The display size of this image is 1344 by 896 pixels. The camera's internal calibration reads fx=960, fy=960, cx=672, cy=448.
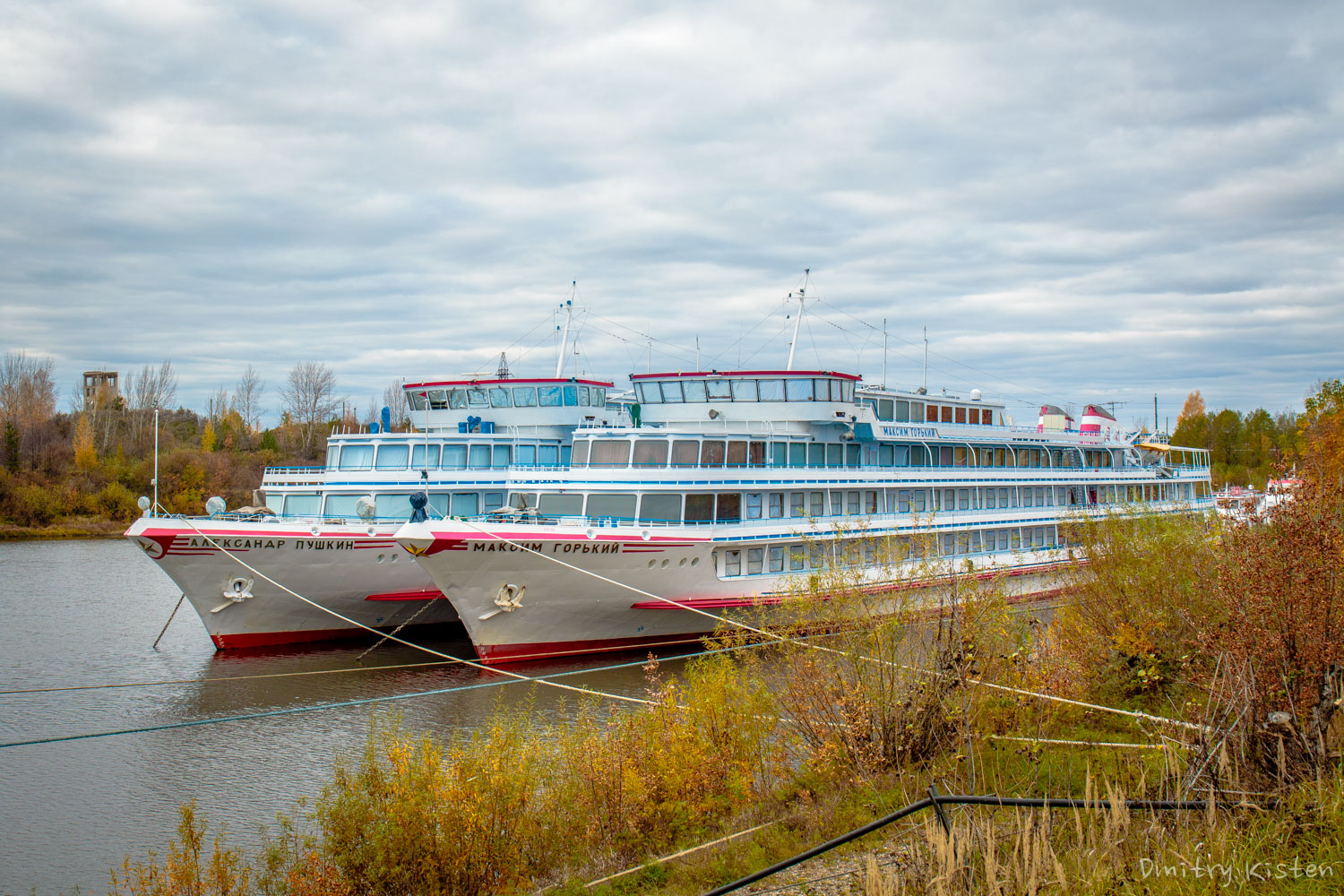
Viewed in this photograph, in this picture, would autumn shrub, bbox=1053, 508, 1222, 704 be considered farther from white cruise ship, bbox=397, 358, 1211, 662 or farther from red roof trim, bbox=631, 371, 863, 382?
red roof trim, bbox=631, 371, 863, 382

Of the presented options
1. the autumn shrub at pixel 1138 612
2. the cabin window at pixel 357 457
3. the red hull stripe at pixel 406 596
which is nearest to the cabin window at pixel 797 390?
the autumn shrub at pixel 1138 612

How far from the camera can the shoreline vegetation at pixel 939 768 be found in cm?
815

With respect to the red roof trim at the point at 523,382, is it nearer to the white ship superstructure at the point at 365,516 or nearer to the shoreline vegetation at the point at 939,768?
the white ship superstructure at the point at 365,516

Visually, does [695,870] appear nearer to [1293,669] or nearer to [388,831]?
[388,831]

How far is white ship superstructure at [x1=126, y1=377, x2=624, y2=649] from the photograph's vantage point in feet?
91.1

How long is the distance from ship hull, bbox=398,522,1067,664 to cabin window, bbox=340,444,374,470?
9796 millimetres

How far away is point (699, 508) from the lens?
27.0 meters

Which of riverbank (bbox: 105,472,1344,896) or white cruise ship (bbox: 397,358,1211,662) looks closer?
riverbank (bbox: 105,472,1344,896)

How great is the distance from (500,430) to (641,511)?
1150 cm

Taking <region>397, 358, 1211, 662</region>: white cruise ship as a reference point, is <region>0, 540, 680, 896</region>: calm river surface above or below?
below

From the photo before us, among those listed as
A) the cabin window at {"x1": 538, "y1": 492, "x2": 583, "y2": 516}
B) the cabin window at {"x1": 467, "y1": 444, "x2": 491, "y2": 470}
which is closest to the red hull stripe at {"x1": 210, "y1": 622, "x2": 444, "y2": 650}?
the cabin window at {"x1": 467, "y1": 444, "x2": 491, "y2": 470}

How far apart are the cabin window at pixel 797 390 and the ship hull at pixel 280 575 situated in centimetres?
1260

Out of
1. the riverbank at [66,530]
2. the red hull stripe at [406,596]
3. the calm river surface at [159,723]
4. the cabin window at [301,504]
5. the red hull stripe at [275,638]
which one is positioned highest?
the cabin window at [301,504]

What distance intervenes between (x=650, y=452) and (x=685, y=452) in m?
0.97
